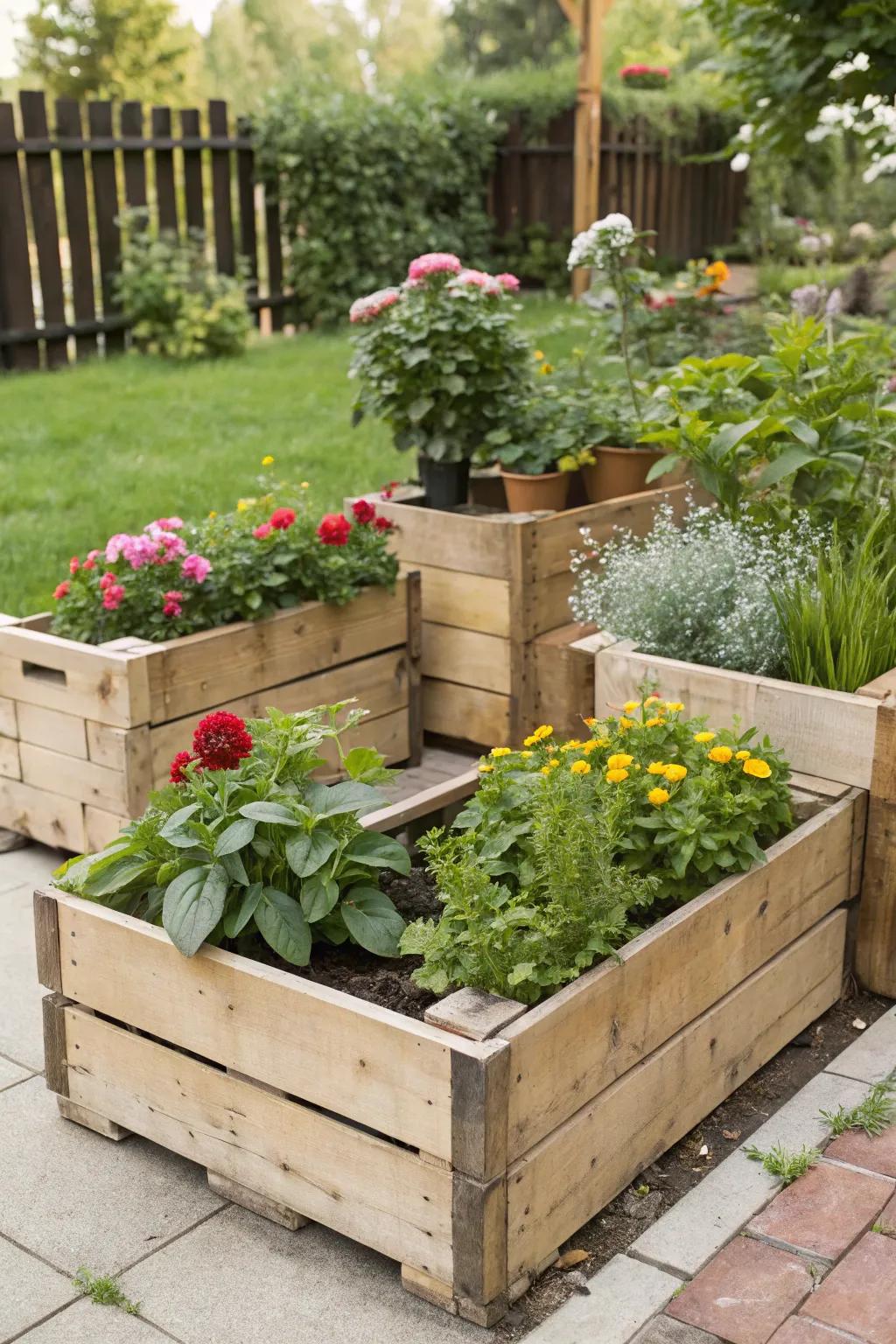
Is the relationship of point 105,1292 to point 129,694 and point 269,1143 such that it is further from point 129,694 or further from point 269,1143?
point 129,694

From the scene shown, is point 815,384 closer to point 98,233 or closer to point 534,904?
point 534,904

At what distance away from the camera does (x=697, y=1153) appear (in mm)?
2613

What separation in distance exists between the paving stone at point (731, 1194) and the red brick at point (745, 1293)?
1.5 inches

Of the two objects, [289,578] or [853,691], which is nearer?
[853,691]

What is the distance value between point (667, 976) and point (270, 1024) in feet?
2.29

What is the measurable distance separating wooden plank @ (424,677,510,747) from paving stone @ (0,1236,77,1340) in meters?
2.41

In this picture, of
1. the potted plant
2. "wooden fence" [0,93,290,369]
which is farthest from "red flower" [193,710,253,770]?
"wooden fence" [0,93,290,369]

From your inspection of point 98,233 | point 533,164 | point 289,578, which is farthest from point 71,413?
point 533,164

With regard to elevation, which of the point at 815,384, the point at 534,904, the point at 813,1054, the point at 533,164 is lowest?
the point at 813,1054

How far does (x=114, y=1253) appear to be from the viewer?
7.72ft

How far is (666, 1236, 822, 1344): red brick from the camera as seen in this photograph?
2133mm

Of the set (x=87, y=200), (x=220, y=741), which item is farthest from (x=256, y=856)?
(x=87, y=200)

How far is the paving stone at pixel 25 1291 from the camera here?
220 centimetres

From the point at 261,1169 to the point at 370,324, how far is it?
9.88 ft
